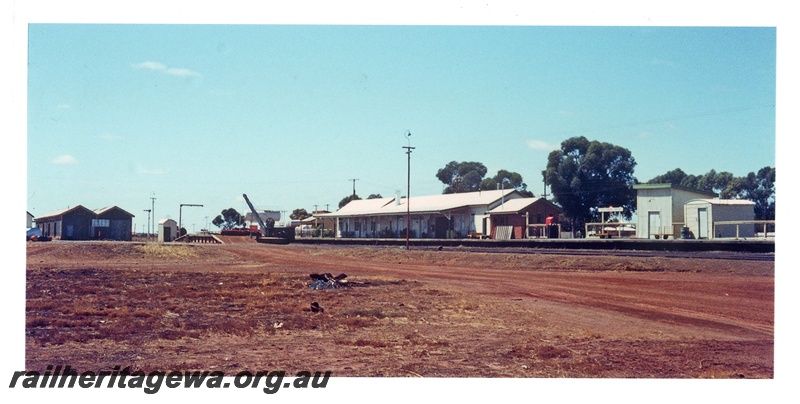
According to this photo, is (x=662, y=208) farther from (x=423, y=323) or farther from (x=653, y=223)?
(x=423, y=323)

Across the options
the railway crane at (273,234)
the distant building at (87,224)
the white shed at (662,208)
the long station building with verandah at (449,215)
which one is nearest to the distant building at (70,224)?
the distant building at (87,224)

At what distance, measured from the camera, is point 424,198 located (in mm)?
79062

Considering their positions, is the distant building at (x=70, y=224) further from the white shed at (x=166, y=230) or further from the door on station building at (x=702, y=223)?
the door on station building at (x=702, y=223)

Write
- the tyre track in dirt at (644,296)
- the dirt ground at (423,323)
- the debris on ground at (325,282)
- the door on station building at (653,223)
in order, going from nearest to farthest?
the dirt ground at (423,323), the tyre track in dirt at (644,296), the debris on ground at (325,282), the door on station building at (653,223)

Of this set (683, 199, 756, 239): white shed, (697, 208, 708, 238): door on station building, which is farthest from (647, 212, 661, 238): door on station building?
(697, 208, 708, 238): door on station building

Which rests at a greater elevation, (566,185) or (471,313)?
(566,185)

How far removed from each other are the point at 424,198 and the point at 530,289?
58.0 meters

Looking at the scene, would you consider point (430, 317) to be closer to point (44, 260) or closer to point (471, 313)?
point (471, 313)

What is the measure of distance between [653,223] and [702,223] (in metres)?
4.40

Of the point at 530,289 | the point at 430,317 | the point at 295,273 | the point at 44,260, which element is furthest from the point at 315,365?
the point at 44,260

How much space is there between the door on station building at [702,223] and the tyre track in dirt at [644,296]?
600 inches

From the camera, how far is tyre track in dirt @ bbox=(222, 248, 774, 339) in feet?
47.8

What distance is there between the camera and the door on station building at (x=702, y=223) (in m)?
39.6

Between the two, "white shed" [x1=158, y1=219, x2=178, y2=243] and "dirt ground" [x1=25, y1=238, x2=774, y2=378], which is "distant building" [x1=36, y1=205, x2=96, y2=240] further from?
"dirt ground" [x1=25, y1=238, x2=774, y2=378]
